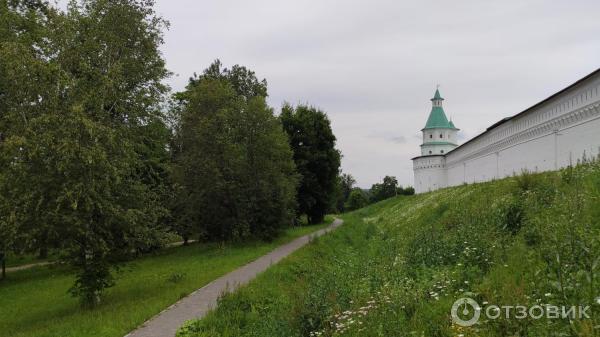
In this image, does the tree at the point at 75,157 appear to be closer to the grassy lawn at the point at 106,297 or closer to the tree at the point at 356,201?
the grassy lawn at the point at 106,297

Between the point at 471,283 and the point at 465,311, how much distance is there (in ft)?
4.35

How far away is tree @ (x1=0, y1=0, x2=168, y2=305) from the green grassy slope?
438 centimetres

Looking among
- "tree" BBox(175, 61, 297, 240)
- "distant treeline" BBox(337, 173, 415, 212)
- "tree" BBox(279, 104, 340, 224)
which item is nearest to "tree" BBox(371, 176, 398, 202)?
"distant treeline" BBox(337, 173, 415, 212)

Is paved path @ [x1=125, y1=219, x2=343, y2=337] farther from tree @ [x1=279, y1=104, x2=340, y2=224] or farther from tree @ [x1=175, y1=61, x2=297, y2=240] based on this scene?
tree @ [x1=279, y1=104, x2=340, y2=224]

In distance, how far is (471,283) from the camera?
21.8 feet

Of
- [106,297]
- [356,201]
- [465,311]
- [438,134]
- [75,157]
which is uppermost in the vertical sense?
[438,134]

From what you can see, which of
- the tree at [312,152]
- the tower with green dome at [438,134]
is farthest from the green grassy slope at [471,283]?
the tower with green dome at [438,134]

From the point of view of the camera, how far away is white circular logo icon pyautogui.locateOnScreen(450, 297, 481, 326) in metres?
5.18

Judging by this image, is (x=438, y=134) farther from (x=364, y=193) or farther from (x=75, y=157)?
(x=75, y=157)

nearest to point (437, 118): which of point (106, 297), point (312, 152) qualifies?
point (312, 152)

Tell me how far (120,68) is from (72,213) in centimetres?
466

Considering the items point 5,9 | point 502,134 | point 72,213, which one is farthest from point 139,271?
point 502,134

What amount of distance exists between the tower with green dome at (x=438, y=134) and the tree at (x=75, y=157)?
70336 millimetres

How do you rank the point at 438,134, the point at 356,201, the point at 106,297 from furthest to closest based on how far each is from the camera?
1. the point at 356,201
2. the point at 438,134
3. the point at 106,297
